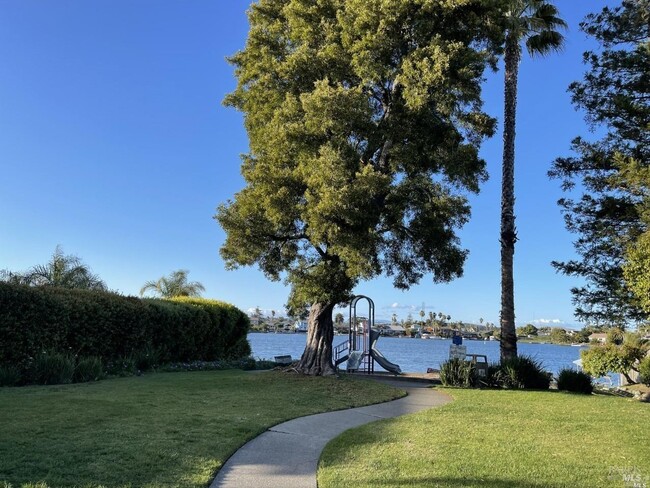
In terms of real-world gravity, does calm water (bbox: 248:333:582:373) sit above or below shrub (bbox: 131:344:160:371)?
below

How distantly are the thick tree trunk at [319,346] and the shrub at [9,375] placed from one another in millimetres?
7465

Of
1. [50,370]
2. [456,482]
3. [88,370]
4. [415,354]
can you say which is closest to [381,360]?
[88,370]

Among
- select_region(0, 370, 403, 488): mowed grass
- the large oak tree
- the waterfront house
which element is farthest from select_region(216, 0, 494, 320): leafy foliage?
the waterfront house

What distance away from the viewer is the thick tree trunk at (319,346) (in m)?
16.5

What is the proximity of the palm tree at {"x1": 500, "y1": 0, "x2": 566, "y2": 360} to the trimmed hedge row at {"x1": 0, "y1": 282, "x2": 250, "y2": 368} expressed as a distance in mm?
11005

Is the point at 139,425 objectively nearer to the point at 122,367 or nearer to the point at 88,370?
the point at 88,370

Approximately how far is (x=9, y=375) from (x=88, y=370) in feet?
6.51

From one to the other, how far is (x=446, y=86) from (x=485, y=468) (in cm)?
955

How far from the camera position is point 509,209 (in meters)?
19.6

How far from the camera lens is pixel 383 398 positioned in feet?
41.9

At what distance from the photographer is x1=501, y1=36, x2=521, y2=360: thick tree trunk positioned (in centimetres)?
1908

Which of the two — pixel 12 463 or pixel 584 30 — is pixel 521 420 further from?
pixel 584 30

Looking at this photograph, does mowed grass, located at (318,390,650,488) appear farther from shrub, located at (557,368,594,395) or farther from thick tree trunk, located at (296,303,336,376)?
thick tree trunk, located at (296,303,336,376)

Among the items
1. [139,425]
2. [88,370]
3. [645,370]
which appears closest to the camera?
A: [139,425]
